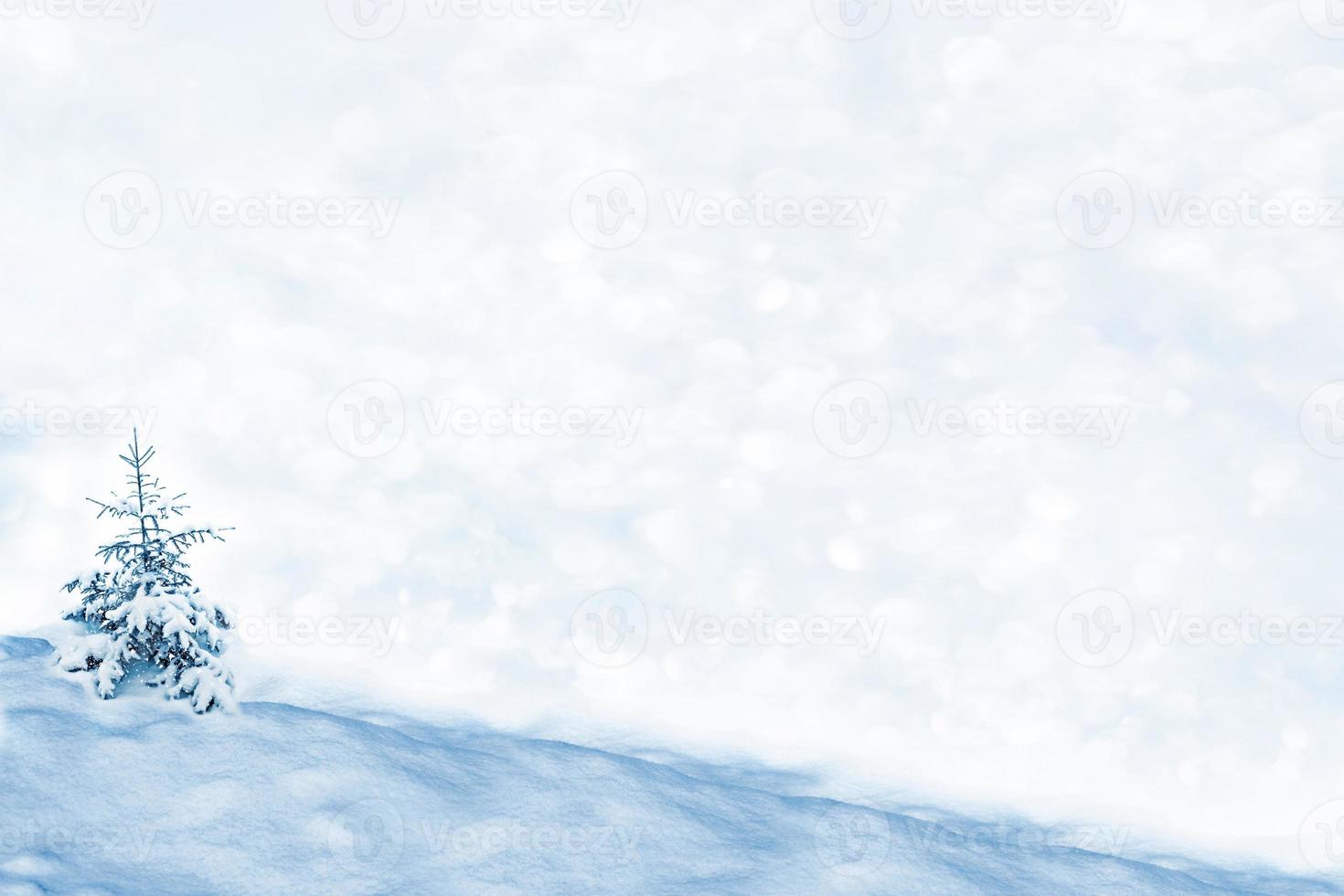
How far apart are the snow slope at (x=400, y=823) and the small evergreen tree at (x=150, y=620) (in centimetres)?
15

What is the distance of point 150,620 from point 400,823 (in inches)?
72.1

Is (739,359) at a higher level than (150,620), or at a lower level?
higher

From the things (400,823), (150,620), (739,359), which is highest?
(739,359)

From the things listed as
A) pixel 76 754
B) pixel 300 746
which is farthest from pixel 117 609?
pixel 300 746

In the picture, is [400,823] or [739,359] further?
[739,359]

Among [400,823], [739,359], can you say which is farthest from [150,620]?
[739,359]

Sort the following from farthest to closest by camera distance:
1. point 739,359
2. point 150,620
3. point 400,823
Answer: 1. point 739,359
2. point 150,620
3. point 400,823

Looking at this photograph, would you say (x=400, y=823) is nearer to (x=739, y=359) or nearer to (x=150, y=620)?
(x=150, y=620)

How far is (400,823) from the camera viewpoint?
6109 millimetres

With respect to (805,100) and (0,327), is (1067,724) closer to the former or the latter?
(805,100)

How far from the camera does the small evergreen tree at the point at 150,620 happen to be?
654cm

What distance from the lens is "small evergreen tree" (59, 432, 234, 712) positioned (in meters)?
6.54

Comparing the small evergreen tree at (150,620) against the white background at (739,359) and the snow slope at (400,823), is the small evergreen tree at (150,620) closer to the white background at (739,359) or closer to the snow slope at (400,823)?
the snow slope at (400,823)

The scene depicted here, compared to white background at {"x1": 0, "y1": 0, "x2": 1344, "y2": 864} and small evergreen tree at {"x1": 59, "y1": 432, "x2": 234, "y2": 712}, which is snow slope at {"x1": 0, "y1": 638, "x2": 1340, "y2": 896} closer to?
small evergreen tree at {"x1": 59, "y1": 432, "x2": 234, "y2": 712}
